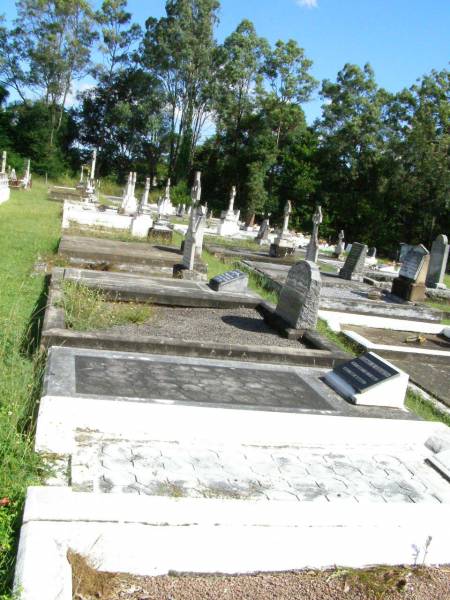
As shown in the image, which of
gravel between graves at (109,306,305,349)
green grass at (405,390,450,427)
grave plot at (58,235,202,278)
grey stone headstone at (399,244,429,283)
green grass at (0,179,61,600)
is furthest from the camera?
grey stone headstone at (399,244,429,283)

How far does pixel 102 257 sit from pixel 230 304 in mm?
3743

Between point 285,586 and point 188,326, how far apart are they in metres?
5.06

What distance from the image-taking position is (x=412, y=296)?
46.1ft

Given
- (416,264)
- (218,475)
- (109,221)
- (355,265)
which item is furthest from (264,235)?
(218,475)

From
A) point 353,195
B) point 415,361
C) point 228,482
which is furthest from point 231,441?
point 353,195

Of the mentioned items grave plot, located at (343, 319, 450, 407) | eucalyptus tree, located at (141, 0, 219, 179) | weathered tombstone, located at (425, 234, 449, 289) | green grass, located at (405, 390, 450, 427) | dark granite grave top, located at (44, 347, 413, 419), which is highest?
eucalyptus tree, located at (141, 0, 219, 179)

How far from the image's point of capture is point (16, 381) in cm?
464

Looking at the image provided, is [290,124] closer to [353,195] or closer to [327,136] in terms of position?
[327,136]

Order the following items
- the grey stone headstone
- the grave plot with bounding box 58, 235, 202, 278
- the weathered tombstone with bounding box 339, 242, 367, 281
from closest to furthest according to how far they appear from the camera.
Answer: the grave plot with bounding box 58, 235, 202, 278, the grey stone headstone, the weathered tombstone with bounding box 339, 242, 367, 281

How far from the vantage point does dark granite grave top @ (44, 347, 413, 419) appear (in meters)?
4.99

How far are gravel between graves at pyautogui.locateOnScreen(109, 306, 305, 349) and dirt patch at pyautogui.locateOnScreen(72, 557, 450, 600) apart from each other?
12.3 feet

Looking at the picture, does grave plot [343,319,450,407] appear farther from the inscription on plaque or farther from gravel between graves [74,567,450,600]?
gravel between graves [74,567,450,600]

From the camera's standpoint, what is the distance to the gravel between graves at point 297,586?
120 inches

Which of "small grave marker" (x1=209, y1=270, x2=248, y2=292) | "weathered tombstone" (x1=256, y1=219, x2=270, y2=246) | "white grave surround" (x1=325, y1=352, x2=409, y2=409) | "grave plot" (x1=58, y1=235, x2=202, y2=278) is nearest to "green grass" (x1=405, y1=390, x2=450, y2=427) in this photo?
"white grave surround" (x1=325, y1=352, x2=409, y2=409)
